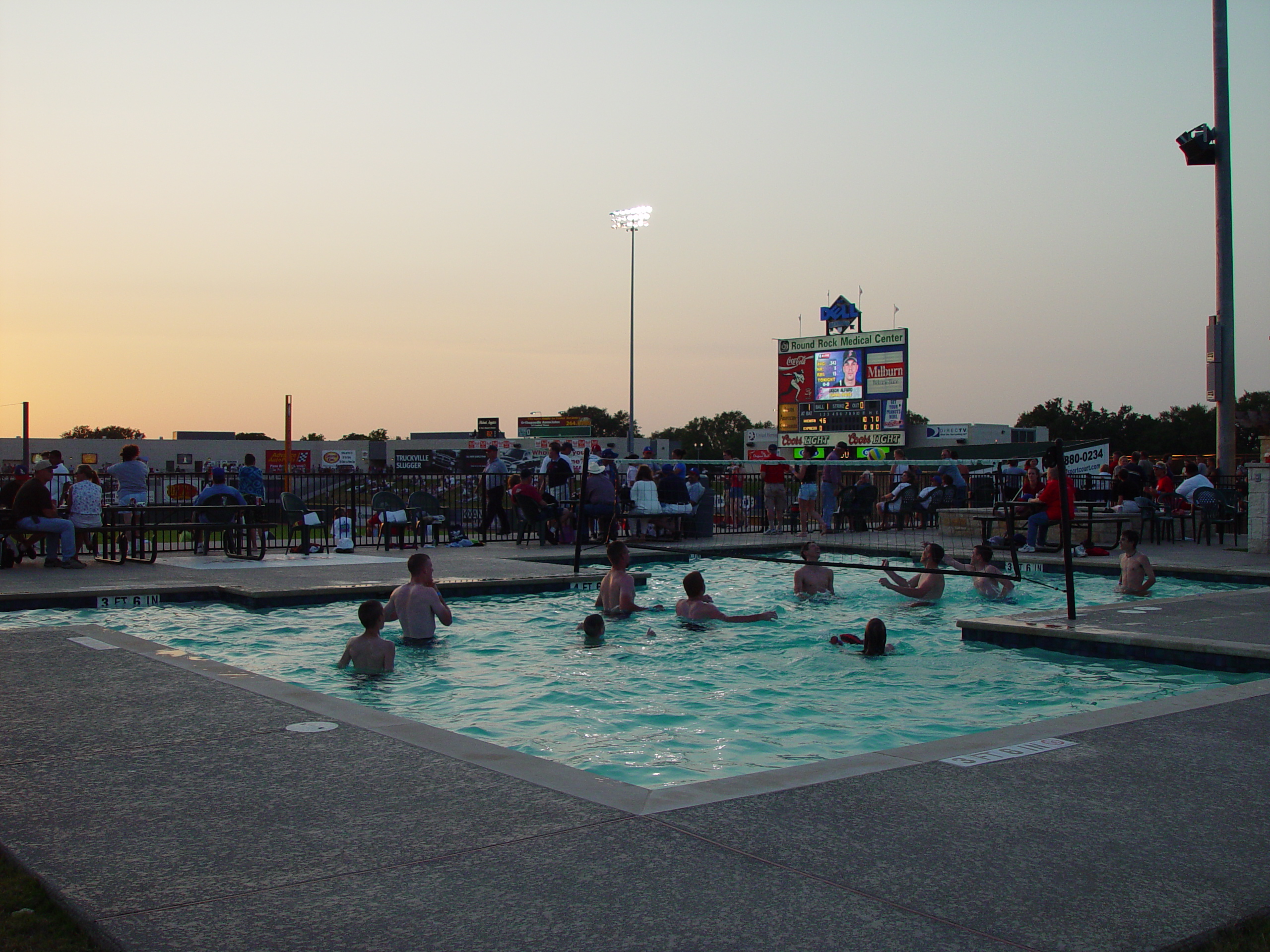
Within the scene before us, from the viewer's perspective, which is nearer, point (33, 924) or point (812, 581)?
point (33, 924)

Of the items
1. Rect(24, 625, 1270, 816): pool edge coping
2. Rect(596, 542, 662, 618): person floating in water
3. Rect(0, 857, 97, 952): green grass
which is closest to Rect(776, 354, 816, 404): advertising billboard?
Rect(596, 542, 662, 618): person floating in water

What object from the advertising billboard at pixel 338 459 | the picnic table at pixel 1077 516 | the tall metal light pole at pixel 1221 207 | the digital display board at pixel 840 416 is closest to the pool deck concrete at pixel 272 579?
the picnic table at pixel 1077 516

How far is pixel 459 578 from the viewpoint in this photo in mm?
13680

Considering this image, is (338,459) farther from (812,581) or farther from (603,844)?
(603,844)

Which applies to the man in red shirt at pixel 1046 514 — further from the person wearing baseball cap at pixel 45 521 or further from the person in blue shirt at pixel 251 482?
the person wearing baseball cap at pixel 45 521

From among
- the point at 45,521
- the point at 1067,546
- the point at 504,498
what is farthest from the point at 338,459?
the point at 1067,546

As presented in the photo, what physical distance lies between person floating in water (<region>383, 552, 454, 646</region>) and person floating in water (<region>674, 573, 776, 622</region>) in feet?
9.08

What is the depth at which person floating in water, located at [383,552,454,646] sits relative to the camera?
10.1m

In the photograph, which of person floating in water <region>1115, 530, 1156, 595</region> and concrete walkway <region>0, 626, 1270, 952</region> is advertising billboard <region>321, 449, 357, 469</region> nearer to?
person floating in water <region>1115, 530, 1156, 595</region>

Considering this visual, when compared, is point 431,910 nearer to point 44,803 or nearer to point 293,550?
point 44,803

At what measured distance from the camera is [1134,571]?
41.2 ft

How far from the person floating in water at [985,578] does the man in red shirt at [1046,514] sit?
2.29 metres

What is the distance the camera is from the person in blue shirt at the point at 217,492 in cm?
1612

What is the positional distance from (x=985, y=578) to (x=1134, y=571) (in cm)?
171
